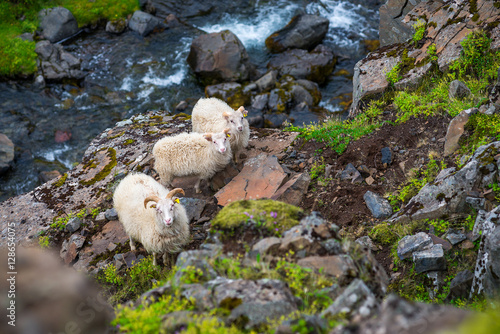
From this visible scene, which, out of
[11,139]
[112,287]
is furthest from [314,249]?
[11,139]

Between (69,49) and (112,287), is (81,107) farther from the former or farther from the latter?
(112,287)

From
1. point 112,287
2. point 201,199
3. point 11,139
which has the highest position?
point 201,199

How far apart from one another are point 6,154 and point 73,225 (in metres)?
8.19

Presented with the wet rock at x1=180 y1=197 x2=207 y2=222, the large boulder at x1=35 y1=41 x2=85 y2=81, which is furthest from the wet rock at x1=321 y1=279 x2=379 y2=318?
the large boulder at x1=35 y1=41 x2=85 y2=81

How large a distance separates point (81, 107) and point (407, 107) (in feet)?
48.9

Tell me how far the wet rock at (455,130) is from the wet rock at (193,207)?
216 inches

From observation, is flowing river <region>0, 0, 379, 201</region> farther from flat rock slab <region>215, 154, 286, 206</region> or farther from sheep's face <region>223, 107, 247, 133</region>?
flat rock slab <region>215, 154, 286, 206</region>

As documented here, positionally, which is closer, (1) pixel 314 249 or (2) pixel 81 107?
(1) pixel 314 249

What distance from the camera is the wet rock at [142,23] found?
21.4 metres

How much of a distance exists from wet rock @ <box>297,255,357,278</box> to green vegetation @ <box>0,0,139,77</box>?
19.3 metres

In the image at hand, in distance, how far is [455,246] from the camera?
5.62 metres

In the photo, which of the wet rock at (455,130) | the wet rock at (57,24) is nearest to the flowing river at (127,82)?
the wet rock at (57,24)

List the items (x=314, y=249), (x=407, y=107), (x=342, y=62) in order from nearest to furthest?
(x=314, y=249) → (x=407, y=107) → (x=342, y=62)

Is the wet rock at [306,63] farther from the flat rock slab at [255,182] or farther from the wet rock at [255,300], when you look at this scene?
the wet rock at [255,300]
